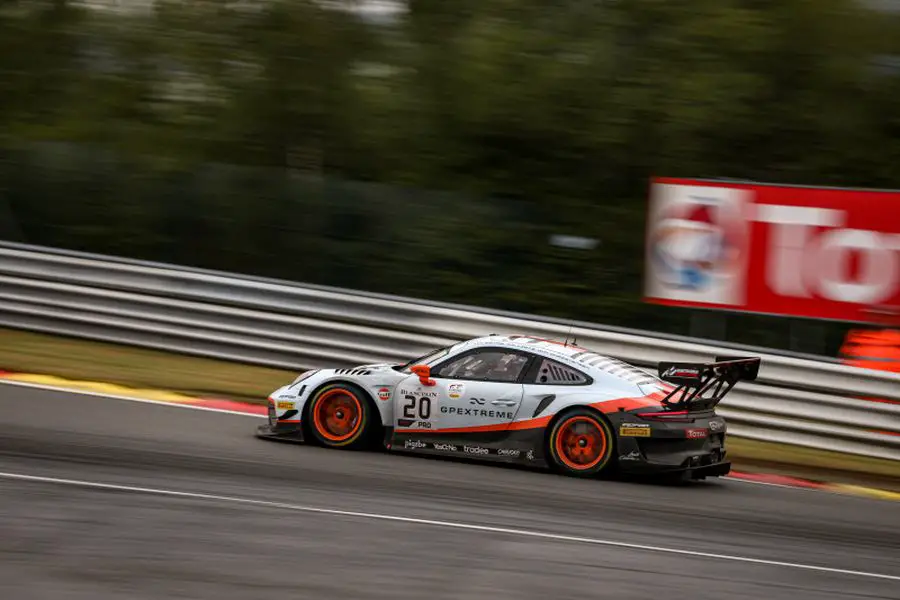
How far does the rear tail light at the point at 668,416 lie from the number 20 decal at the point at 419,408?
1.80 m

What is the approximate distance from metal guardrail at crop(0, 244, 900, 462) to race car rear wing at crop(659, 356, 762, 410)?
2664mm

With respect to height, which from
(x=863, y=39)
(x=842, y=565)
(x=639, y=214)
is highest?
(x=863, y=39)

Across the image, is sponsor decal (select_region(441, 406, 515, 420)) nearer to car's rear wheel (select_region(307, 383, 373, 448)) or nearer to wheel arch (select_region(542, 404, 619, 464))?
wheel arch (select_region(542, 404, 619, 464))

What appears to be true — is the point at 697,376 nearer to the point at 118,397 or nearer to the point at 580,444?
the point at 580,444

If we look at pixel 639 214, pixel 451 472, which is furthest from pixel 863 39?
pixel 451 472

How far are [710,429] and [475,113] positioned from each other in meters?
7.13

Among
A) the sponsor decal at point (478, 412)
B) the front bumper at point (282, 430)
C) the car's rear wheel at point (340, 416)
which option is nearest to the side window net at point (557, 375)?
the sponsor decal at point (478, 412)

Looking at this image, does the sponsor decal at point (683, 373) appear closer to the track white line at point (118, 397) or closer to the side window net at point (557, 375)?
the side window net at point (557, 375)

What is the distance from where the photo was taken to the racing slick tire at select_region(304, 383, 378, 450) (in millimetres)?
10773

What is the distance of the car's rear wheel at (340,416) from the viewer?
424 inches

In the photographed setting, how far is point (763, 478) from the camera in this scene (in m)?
11.4

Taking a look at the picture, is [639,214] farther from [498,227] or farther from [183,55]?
[183,55]

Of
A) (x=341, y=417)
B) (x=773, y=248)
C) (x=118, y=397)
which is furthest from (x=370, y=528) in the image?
(x=773, y=248)

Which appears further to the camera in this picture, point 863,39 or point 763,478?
point 863,39
